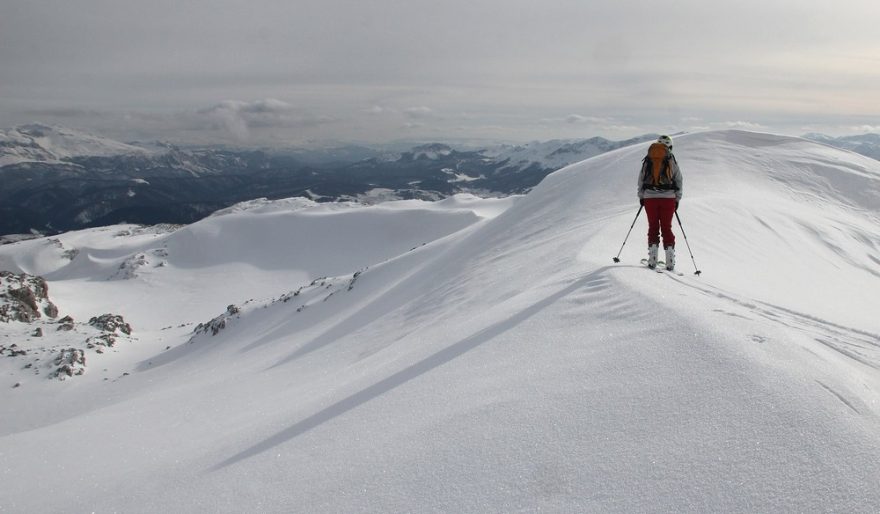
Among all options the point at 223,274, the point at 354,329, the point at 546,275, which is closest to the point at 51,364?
the point at 354,329

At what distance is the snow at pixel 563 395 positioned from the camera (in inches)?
168

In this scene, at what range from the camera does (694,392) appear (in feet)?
16.7

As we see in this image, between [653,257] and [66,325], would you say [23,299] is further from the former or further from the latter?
[653,257]

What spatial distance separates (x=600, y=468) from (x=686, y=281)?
22.1 ft

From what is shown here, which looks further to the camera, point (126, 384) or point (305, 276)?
point (305, 276)

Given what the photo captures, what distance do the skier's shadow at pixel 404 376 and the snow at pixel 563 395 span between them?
0.07 metres

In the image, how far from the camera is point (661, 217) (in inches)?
439

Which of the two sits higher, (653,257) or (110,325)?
(653,257)

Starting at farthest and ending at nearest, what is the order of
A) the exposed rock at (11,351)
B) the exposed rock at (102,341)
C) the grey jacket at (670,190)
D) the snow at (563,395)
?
the exposed rock at (102,341)
the exposed rock at (11,351)
the grey jacket at (670,190)
the snow at (563,395)

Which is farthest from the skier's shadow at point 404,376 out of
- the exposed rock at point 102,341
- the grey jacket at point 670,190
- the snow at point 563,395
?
the exposed rock at point 102,341

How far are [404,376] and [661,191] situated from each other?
7.24 meters

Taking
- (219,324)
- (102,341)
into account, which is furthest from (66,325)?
(219,324)

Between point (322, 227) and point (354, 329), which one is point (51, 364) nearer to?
point (354, 329)

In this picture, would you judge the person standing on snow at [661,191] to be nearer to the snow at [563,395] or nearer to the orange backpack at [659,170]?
the orange backpack at [659,170]
